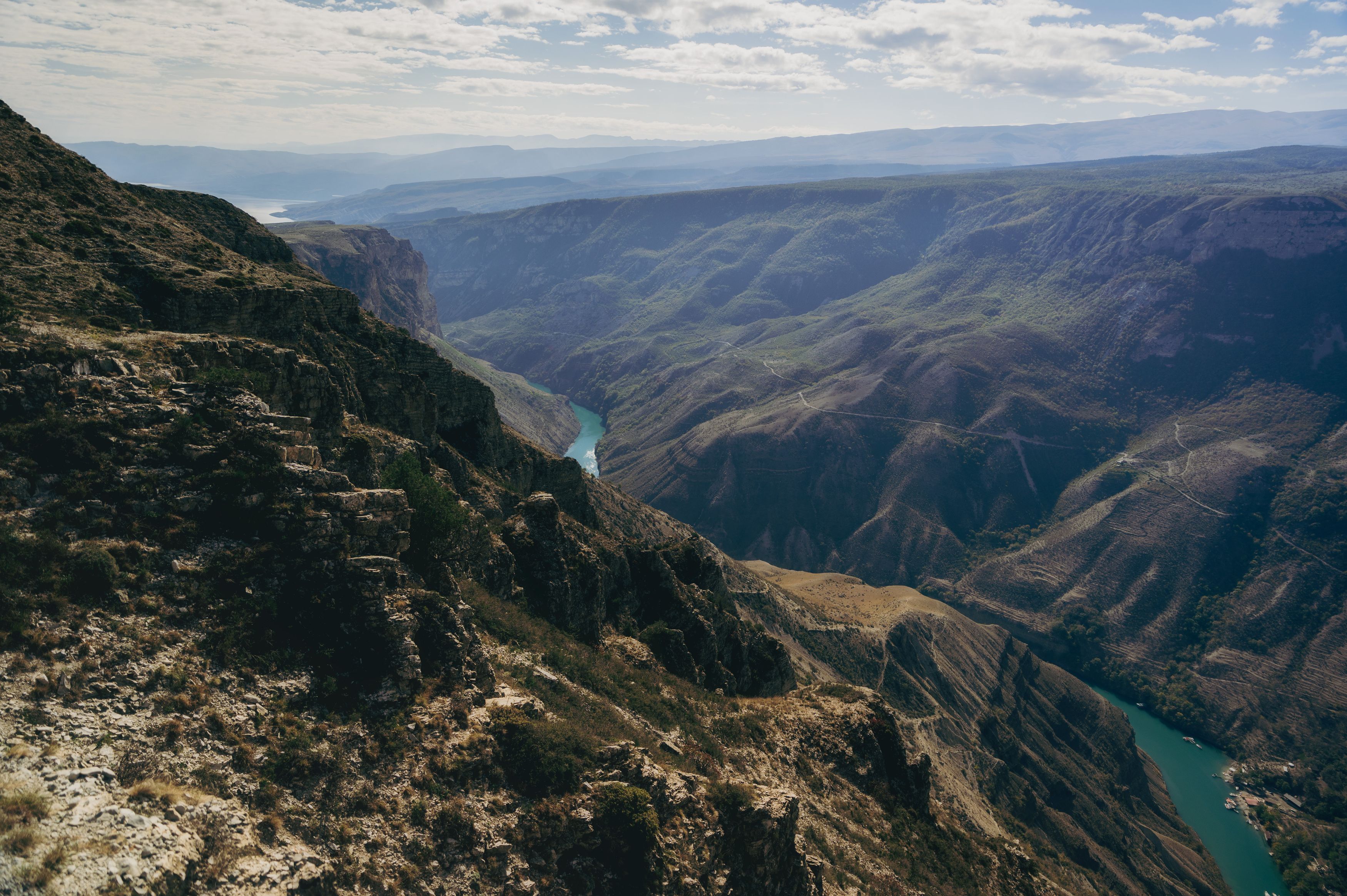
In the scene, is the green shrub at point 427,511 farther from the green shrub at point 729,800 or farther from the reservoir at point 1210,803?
the reservoir at point 1210,803

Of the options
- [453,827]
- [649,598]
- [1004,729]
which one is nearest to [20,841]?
[453,827]

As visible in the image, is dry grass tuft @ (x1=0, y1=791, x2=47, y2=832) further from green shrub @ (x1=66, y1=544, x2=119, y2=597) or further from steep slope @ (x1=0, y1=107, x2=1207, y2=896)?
green shrub @ (x1=66, y1=544, x2=119, y2=597)

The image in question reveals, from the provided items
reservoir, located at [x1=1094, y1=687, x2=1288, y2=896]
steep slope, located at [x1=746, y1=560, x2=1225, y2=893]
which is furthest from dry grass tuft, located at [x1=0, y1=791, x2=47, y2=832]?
reservoir, located at [x1=1094, y1=687, x2=1288, y2=896]

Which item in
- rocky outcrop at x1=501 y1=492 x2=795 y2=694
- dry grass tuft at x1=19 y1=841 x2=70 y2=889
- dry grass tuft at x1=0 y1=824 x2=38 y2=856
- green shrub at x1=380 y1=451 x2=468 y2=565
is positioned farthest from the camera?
rocky outcrop at x1=501 y1=492 x2=795 y2=694

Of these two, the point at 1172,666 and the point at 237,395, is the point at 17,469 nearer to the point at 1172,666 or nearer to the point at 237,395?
the point at 237,395

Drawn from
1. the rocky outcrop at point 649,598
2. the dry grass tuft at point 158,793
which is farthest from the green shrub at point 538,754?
the rocky outcrop at point 649,598

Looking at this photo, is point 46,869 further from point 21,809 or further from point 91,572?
point 91,572

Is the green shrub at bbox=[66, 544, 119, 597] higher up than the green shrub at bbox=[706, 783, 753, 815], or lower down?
higher up
